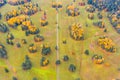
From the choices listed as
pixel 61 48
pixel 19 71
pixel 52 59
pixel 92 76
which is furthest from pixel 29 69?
pixel 92 76

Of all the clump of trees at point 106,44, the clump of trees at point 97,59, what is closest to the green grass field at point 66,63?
the clump of trees at point 97,59

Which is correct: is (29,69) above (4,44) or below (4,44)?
below

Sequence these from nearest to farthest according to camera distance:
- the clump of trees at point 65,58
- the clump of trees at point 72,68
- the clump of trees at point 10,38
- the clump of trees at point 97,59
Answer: the clump of trees at point 72,68 → the clump of trees at point 97,59 → the clump of trees at point 65,58 → the clump of trees at point 10,38

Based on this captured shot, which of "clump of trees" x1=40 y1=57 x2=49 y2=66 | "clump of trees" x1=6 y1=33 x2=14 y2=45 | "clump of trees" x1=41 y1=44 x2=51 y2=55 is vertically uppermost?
"clump of trees" x1=6 y1=33 x2=14 y2=45

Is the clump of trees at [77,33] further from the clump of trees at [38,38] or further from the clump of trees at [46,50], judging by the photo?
the clump of trees at [46,50]

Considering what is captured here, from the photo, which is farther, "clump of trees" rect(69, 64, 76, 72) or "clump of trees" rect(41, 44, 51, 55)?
"clump of trees" rect(41, 44, 51, 55)

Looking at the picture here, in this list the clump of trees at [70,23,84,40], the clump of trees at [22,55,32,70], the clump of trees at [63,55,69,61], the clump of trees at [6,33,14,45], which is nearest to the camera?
the clump of trees at [22,55,32,70]

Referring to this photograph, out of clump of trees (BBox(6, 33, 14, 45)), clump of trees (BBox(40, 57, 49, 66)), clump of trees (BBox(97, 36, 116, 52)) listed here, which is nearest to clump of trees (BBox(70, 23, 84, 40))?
clump of trees (BBox(97, 36, 116, 52))

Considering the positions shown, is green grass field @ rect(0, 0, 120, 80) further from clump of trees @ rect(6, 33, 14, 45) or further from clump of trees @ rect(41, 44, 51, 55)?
clump of trees @ rect(6, 33, 14, 45)

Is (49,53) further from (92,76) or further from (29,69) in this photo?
(92,76)
